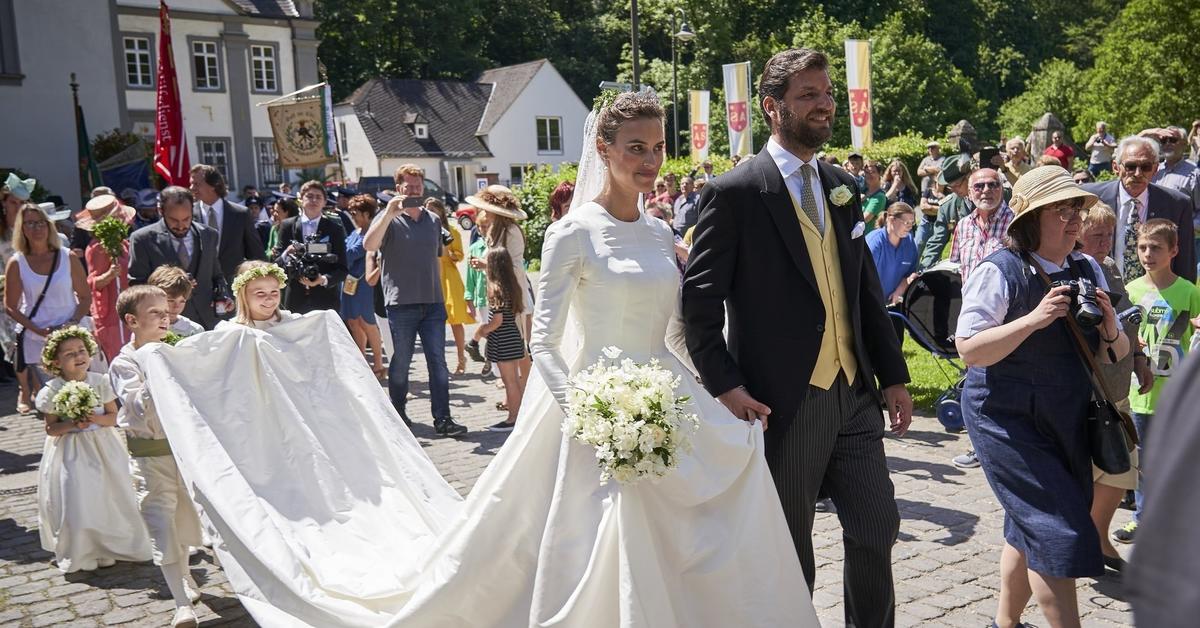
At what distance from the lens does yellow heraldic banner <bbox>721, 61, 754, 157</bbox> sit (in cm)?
2522

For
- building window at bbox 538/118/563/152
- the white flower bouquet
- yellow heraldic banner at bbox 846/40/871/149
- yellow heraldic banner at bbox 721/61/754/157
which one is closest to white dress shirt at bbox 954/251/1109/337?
the white flower bouquet

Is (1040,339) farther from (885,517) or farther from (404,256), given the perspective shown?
(404,256)

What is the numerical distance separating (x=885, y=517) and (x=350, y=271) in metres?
9.19

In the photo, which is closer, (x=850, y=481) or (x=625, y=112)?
(x=850, y=481)

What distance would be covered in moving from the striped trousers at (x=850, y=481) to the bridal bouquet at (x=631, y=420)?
1.42 ft

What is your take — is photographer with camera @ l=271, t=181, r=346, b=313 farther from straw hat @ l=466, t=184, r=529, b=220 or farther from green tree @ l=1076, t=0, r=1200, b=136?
green tree @ l=1076, t=0, r=1200, b=136

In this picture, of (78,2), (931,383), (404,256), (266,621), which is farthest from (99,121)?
(266,621)

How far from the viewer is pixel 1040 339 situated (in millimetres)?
3896

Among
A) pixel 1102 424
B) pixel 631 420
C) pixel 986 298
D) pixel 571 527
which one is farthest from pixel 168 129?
pixel 1102 424

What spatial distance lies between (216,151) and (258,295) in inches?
1634

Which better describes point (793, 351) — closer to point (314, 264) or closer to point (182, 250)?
point (182, 250)

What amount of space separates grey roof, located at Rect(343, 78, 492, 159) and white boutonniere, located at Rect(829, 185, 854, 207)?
191 ft

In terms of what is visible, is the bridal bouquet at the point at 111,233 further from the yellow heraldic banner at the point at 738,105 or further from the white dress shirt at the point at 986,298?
the yellow heraldic banner at the point at 738,105

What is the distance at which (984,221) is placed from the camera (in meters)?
7.98
